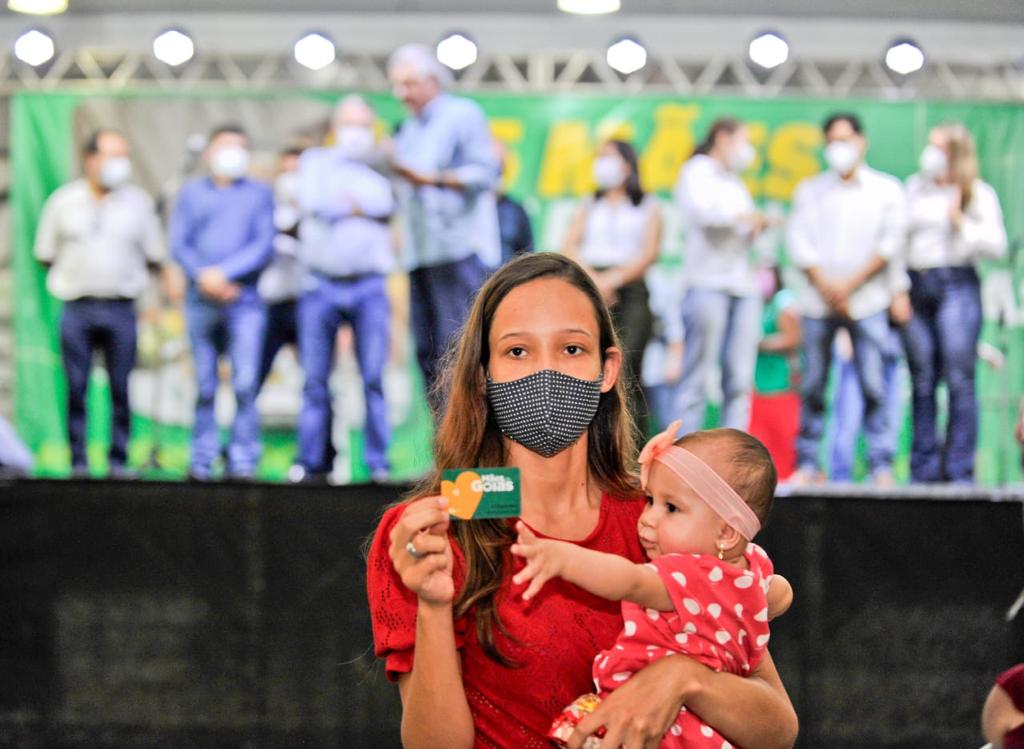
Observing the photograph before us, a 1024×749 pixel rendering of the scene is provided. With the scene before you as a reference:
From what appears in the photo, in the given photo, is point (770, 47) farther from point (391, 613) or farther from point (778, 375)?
point (391, 613)

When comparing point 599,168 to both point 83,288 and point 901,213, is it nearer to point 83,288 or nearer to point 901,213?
point 901,213

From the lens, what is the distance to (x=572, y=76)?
28.5 feet

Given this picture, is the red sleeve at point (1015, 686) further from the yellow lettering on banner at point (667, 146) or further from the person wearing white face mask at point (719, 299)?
the yellow lettering on banner at point (667, 146)

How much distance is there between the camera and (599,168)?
8500mm

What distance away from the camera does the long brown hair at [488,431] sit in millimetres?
2094

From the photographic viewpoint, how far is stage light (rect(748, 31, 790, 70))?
336 inches

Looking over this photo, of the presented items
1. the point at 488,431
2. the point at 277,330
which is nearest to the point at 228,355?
the point at 277,330

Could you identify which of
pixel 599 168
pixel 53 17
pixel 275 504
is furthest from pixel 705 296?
pixel 275 504

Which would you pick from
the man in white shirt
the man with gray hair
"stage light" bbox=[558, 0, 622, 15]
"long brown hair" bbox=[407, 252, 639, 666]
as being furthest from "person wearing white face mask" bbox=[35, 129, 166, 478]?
"long brown hair" bbox=[407, 252, 639, 666]

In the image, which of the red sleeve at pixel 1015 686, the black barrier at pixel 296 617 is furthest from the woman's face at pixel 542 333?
the black barrier at pixel 296 617

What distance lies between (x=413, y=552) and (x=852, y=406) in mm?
6996

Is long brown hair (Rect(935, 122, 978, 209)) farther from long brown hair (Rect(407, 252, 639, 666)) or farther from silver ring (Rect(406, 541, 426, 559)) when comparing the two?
silver ring (Rect(406, 541, 426, 559))

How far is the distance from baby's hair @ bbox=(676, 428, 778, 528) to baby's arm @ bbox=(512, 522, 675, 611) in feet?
0.83

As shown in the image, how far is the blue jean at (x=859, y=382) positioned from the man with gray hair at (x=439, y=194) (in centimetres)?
210
